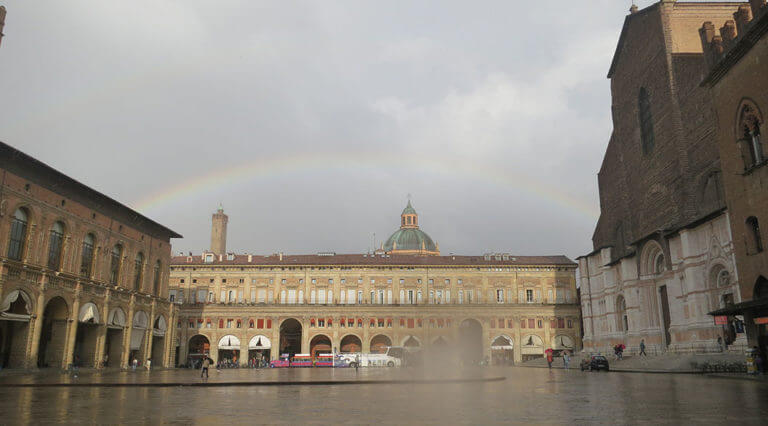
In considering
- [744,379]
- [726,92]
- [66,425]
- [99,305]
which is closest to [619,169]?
[726,92]

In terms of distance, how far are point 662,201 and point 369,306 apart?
43.3 meters

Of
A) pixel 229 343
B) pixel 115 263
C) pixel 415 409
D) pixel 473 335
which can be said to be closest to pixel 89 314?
pixel 115 263

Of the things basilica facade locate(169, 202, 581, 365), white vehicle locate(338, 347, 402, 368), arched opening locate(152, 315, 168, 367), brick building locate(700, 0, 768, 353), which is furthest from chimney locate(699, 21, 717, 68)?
arched opening locate(152, 315, 168, 367)

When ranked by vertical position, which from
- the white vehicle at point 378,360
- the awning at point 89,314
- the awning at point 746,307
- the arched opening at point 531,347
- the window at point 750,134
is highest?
the window at point 750,134

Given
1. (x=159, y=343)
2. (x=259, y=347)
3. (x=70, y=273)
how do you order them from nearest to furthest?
(x=70, y=273) → (x=159, y=343) → (x=259, y=347)

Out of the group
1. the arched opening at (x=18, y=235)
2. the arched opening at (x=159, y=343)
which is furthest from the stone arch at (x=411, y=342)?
the arched opening at (x=18, y=235)

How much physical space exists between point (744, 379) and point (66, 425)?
25288mm

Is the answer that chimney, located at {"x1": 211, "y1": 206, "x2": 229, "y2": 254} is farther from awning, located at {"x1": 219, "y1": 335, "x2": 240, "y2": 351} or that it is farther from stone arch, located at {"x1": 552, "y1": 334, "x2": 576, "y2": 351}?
stone arch, located at {"x1": 552, "y1": 334, "x2": 576, "y2": 351}

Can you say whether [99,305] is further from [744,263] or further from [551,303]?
[551,303]

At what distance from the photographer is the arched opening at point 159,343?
56.3m

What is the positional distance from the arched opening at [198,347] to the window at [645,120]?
6004 centimetres

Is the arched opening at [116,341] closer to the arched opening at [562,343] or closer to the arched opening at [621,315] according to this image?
the arched opening at [621,315]

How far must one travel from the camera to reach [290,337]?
80062mm

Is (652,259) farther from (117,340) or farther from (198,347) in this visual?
A: (198,347)
